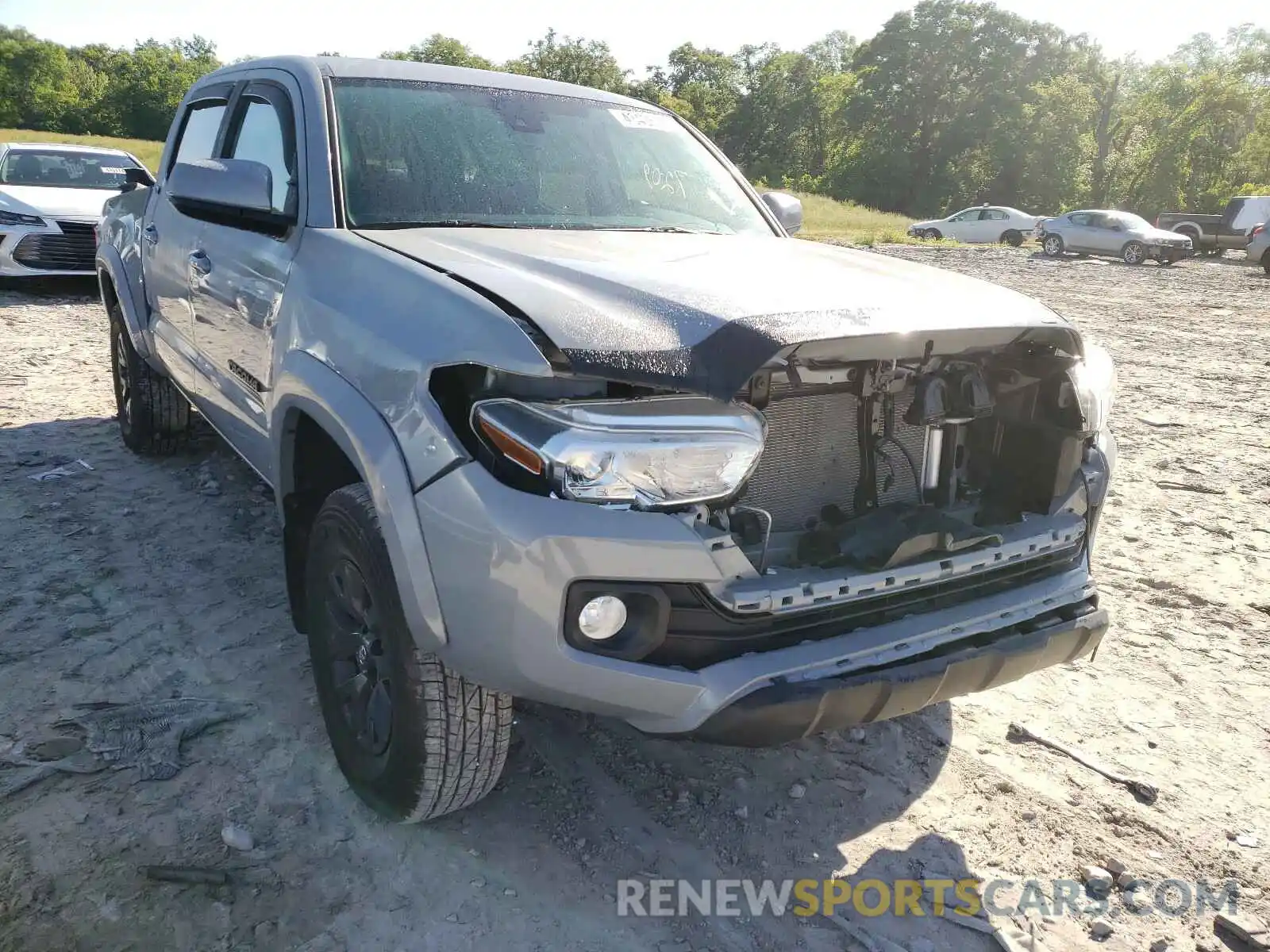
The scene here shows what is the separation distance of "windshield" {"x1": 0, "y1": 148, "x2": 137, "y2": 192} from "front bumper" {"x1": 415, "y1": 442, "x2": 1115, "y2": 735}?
10.5 m

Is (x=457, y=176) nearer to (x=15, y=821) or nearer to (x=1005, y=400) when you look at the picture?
(x=1005, y=400)

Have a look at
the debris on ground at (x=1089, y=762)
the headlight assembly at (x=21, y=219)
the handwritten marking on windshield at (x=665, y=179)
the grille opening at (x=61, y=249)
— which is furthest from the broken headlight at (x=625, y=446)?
the headlight assembly at (x=21, y=219)

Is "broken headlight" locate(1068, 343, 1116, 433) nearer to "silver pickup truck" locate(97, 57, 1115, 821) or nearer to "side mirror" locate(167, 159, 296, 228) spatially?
"silver pickup truck" locate(97, 57, 1115, 821)

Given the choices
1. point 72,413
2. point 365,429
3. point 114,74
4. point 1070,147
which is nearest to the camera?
point 365,429

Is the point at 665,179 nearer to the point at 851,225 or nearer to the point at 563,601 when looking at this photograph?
the point at 563,601

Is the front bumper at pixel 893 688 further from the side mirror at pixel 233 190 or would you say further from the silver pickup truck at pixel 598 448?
the side mirror at pixel 233 190

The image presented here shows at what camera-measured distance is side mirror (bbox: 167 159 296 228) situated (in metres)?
2.60

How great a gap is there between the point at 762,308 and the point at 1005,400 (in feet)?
2.88

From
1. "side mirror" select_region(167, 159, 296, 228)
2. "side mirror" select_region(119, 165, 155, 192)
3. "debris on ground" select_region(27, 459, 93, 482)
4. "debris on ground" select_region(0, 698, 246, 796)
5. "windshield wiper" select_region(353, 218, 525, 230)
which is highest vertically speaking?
"side mirror" select_region(119, 165, 155, 192)

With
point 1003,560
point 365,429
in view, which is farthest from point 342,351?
point 1003,560

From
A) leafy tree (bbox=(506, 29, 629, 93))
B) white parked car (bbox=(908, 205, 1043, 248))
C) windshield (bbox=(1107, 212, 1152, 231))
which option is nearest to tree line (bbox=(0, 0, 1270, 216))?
leafy tree (bbox=(506, 29, 629, 93))

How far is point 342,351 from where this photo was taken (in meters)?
2.23

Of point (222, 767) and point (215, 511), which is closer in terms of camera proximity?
point (222, 767)

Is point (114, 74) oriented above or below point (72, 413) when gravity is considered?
above
